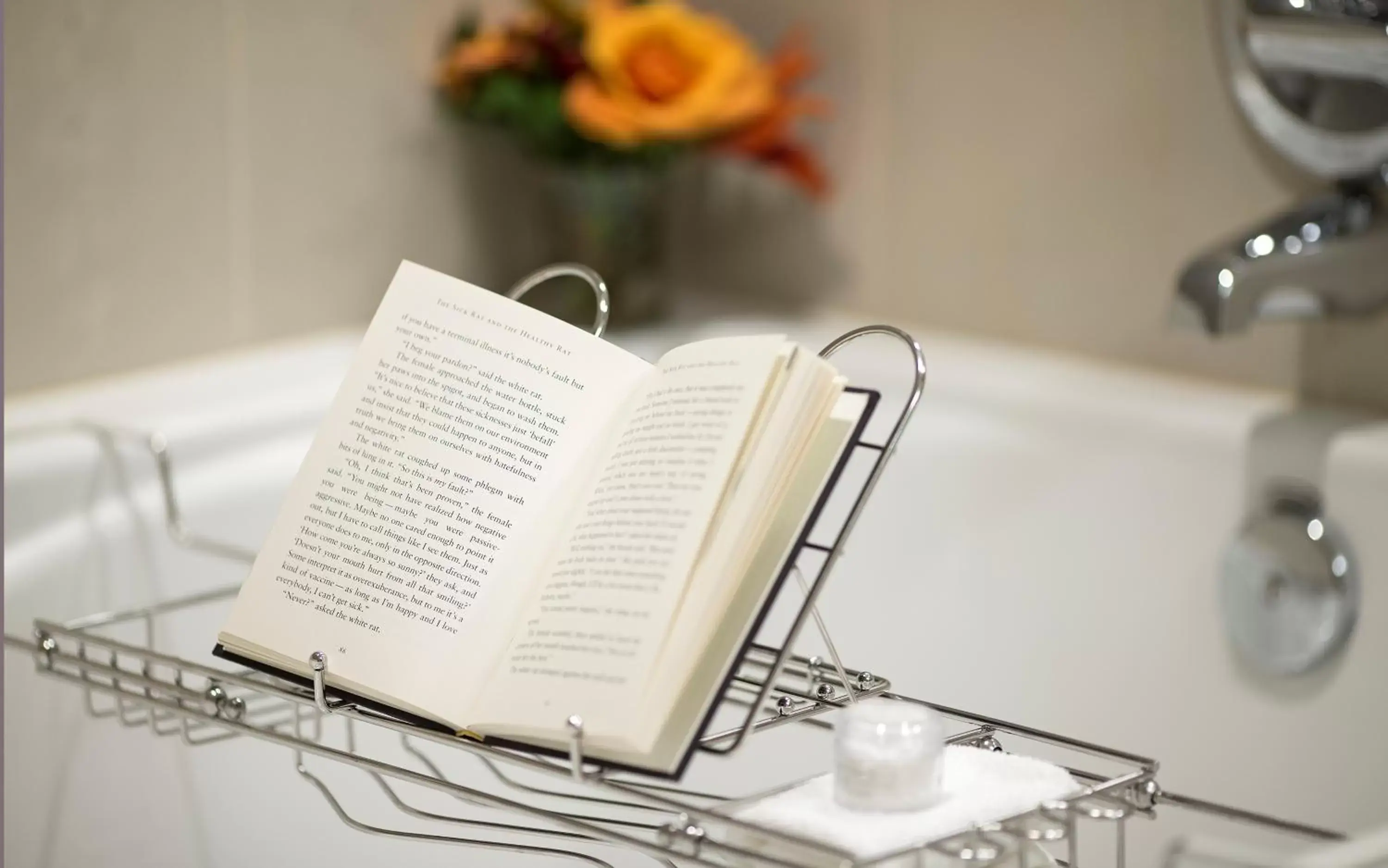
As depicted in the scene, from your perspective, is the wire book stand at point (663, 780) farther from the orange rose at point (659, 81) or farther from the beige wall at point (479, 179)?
the orange rose at point (659, 81)

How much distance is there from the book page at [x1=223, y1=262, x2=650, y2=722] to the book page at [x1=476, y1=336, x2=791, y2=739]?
0.08 feet

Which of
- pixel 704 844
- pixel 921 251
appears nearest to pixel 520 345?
pixel 704 844

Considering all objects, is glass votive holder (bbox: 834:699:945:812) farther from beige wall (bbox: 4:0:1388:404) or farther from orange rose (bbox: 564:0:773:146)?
orange rose (bbox: 564:0:773:146)

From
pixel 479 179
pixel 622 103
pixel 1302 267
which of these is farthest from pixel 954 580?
pixel 479 179

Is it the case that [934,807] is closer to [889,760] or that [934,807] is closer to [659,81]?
[889,760]

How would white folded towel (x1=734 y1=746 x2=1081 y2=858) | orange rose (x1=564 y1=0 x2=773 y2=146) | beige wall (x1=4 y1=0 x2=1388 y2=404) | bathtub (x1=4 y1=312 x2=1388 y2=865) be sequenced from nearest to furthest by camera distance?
white folded towel (x1=734 y1=746 x2=1081 y2=858), bathtub (x1=4 y1=312 x2=1388 y2=865), beige wall (x1=4 y1=0 x2=1388 y2=404), orange rose (x1=564 y1=0 x2=773 y2=146)

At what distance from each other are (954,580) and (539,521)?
61cm

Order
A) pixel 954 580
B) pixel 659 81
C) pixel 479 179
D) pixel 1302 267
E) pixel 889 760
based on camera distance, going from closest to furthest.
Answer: pixel 889 760 < pixel 1302 267 < pixel 954 580 < pixel 659 81 < pixel 479 179

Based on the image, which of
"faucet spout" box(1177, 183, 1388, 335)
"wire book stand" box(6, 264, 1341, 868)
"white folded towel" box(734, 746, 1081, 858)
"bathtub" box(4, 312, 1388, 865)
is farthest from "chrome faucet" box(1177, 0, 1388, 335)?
"white folded towel" box(734, 746, 1081, 858)

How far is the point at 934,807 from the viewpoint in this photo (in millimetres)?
549

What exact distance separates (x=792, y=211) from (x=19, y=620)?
0.79 metres

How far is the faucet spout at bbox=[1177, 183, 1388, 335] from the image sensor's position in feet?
3.10

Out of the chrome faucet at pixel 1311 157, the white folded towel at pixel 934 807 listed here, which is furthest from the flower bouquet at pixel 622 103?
the white folded towel at pixel 934 807

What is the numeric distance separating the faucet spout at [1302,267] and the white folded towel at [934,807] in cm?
45
